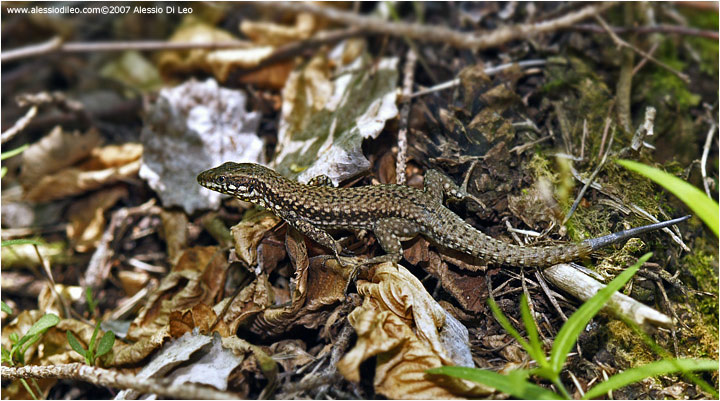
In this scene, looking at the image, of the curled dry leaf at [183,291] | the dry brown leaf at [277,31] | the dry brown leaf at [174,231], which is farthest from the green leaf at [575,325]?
the dry brown leaf at [277,31]

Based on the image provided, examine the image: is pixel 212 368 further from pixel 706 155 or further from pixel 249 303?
pixel 706 155

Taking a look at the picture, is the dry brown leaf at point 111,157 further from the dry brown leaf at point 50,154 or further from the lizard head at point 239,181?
the lizard head at point 239,181

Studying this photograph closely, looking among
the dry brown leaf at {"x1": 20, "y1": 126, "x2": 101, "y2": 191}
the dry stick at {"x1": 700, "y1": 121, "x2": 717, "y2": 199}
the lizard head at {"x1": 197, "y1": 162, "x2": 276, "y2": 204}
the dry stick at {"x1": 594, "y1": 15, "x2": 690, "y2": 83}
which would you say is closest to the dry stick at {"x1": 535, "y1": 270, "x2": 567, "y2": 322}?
the dry stick at {"x1": 700, "y1": 121, "x2": 717, "y2": 199}

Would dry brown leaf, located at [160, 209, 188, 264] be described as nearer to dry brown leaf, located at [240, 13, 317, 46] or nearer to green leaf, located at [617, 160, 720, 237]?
dry brown leaf, located at [240, 13, 317, 46]

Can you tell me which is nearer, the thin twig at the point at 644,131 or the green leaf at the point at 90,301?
the thin twig at the point at 644,131

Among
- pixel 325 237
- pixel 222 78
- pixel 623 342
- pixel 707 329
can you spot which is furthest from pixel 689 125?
pixel 222 78

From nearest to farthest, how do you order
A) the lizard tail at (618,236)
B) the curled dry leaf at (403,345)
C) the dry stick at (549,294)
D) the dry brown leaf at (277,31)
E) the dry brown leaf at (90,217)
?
the curled dry leaf at (403,345), the dry stick at (549,294), the lizard tail at (618,236), the dry brown leaf at (90,217), the dry brown leaf at (277,31)

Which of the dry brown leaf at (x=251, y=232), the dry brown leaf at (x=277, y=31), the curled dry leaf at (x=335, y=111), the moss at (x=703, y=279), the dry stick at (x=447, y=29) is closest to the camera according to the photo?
the moss at (x=703, y=279)
